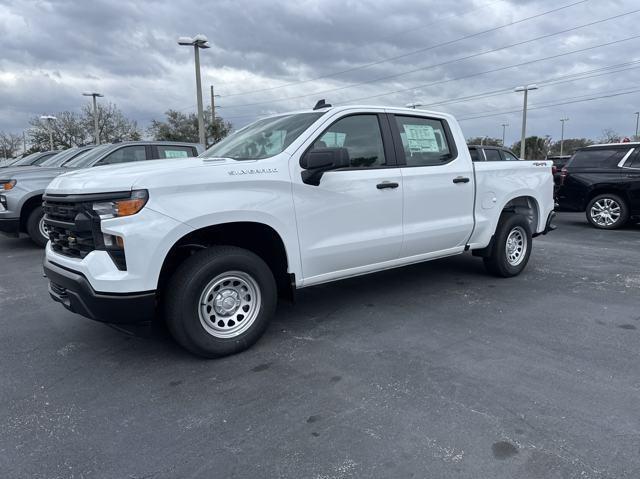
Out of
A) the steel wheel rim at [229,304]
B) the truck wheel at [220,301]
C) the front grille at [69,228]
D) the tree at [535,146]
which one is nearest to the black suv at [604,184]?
the truck wheel at [220,301]

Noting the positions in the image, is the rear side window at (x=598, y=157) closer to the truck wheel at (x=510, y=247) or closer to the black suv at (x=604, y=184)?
the black suv at (x=604, y=184)

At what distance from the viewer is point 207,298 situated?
3.48 metres

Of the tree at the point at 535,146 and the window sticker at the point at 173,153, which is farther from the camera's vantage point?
the tree at the point at 535,146

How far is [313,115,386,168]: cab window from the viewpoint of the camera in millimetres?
4145

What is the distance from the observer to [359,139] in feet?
14.2

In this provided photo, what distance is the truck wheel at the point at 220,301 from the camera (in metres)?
3.32

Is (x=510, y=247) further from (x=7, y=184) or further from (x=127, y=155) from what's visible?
(x=7, y=184)

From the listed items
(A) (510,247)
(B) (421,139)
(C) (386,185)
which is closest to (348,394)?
(C) (386,185)

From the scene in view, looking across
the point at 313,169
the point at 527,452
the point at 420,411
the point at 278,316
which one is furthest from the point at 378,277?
the point at 527,452

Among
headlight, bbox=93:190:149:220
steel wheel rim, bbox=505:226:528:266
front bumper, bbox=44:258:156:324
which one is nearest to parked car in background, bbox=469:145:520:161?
steel wheel rim, bbox=505:226:528:266

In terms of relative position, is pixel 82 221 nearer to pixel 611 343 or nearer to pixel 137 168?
pixel 137 168

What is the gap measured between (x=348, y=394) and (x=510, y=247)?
3.72 metres

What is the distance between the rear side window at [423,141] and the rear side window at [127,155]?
254 inches

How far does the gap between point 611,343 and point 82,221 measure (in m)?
4.12
